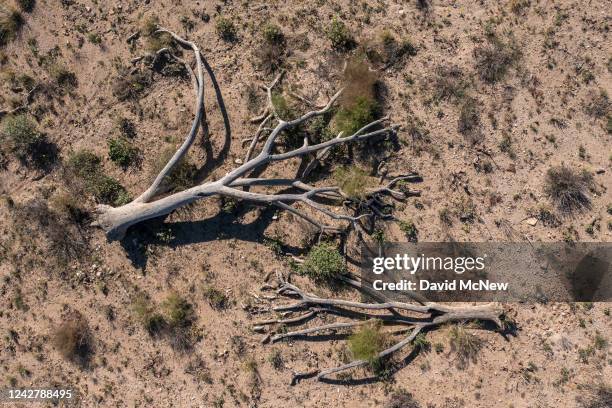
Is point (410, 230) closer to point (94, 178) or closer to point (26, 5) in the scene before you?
point (94, 178)

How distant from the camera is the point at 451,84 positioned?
11281 millimetres

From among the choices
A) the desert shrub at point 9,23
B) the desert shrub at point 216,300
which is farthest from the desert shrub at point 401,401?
the desert shrub at point 9,23

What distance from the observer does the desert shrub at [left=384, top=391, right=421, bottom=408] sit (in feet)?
35.9

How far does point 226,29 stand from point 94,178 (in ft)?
17.1

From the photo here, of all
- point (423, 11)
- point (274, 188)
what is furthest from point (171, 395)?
point (423, 11)

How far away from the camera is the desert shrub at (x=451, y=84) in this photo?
11.3m

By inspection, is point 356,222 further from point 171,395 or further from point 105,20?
point 105,20

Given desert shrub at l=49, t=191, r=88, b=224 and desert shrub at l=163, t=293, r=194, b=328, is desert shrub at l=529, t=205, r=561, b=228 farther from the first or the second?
desert shrub at l=49, t=191, r=88, b=224

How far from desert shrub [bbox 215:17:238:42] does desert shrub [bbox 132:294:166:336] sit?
7123 millimetres

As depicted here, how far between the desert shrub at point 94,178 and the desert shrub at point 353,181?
5.50 metres

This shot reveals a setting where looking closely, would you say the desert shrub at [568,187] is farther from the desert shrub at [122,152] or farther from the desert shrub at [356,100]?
the desert shrub at [122,152]

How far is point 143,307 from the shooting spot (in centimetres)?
1111

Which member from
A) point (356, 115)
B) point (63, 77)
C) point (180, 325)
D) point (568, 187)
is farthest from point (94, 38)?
point (568, 187)

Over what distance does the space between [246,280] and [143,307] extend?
2715 mm
